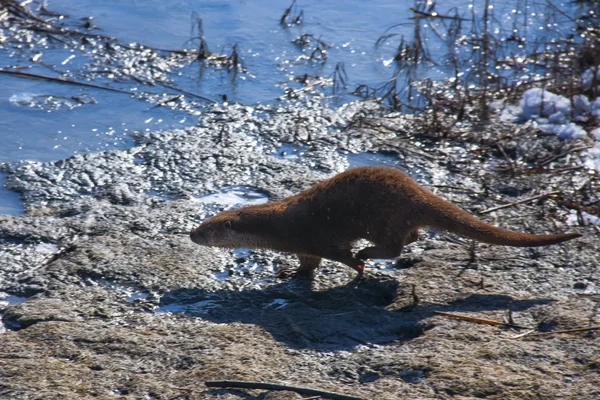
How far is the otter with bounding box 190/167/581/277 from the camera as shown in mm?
3762

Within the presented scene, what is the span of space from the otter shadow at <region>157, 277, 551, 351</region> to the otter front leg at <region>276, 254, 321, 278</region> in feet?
0.21

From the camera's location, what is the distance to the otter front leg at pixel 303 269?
3973 millimetres

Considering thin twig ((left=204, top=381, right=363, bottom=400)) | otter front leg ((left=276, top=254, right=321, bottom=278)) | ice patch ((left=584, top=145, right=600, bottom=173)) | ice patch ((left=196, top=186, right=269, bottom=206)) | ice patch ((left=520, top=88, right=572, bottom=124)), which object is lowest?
ice patch ((left=196, top=186, right=269, bottom=206))

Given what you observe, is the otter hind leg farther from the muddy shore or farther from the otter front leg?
the otter front leg

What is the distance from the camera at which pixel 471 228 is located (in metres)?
3.74

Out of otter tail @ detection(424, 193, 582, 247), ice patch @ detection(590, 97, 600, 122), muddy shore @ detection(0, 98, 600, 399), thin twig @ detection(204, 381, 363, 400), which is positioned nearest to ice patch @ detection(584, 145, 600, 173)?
muddy shore @ detection(0, 98, 600, 399)

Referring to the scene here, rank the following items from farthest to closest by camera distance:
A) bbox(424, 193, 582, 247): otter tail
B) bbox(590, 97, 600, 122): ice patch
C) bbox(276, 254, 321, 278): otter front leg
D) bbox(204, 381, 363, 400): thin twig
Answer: bbox(590, 97, 600, 122): ice patch → bbox(276, 254, 321, 278): otter front leg → bbox(424, 193, 582, 247): otter tail → bbox(204, 381, 363, 400): thin twig

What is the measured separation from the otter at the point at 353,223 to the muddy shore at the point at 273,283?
4.9 inches

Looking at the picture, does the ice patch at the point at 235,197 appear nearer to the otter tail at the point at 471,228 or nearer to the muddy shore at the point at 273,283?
the muddy shore at the point at 273,283

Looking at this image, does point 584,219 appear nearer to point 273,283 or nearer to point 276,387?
→ point 273,283

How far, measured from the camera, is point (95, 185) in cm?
481

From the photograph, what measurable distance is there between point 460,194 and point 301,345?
6.31ft

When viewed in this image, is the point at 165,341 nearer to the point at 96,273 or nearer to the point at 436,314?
the point at 96,273

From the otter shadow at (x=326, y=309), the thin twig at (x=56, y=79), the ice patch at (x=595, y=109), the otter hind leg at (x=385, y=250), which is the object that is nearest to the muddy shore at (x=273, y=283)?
the otter shadow at (x=326, y=309)
